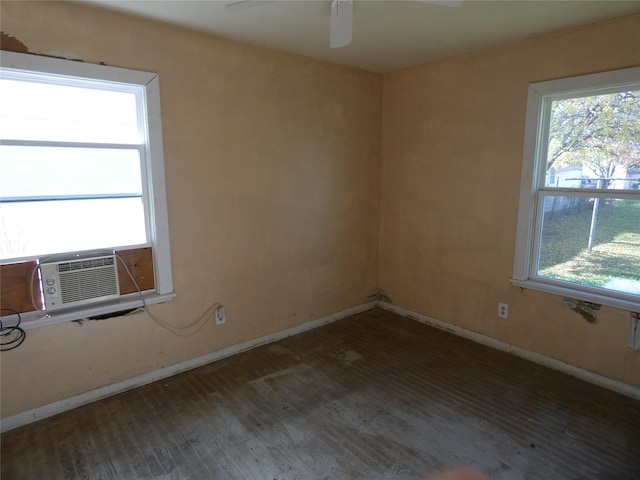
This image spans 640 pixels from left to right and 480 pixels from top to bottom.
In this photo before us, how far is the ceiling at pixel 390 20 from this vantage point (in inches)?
85.8

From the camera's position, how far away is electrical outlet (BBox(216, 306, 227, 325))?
3.05 meters

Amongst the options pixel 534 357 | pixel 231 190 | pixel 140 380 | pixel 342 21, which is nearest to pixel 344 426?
pixel 140 380

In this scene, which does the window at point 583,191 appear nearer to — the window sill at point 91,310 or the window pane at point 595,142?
the window pane at point 595,142

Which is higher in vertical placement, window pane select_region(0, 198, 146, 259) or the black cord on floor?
window pane select_region(0, 198, 146, 259)

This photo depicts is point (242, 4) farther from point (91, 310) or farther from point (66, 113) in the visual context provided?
point (91, 310)

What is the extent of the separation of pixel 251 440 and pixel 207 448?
24cm

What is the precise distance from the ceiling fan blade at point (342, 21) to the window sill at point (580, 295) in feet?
7.56

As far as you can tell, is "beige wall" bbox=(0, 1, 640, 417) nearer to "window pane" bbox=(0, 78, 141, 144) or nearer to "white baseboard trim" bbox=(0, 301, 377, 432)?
"white baseboard trim" bbox=(0, 301, 377, 432)

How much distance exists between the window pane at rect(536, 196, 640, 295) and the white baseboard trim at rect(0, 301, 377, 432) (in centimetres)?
204

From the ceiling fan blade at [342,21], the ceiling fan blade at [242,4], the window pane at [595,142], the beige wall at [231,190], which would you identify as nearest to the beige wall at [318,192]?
the beige wall at [231,190]

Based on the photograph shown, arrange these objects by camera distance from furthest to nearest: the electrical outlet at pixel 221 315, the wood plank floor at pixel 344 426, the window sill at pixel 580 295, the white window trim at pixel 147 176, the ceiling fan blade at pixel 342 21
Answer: the electrical outlet at pixel 221 315 → the window sill at pixel 580 295 → the white window trim at pixel 147 176 → the wood plank floor at pixel 344 426 → the ceiling fan blade at pixel 342 21

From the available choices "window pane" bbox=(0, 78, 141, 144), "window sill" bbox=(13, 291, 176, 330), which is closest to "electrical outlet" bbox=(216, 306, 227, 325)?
"window sill" bbox=(13, 291, 176, 330)

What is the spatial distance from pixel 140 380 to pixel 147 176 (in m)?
1.45

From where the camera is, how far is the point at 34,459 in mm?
2035
